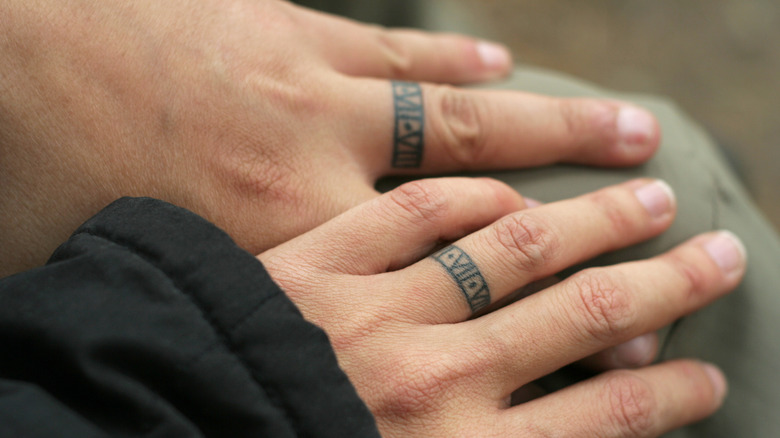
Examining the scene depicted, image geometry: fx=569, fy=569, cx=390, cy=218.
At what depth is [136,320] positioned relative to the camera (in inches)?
21.5

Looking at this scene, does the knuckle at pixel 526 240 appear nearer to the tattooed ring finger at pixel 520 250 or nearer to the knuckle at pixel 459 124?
the tattooed ring finger at pixel 520 250

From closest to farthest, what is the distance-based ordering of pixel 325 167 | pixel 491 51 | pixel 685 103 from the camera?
1. pixel 325 167
2. pixel 491 51
3. pixel 685 103

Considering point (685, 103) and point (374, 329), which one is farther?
point (685, 103)

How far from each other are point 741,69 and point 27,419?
104 inches

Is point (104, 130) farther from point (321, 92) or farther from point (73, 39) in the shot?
point (321, 92)

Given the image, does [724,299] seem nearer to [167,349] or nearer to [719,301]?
[719,301]

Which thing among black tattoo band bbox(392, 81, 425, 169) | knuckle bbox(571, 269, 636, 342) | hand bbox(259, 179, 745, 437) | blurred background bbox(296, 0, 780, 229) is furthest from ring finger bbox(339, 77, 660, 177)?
blurred background bbox(296, 0, 780, 229)

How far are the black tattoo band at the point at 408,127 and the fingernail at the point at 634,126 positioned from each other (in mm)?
328

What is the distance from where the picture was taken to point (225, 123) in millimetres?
759

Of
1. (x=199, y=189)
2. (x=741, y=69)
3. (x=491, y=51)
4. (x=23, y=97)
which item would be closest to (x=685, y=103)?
(x=741, y=69)

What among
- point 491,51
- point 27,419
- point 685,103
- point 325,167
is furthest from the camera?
point 685,103

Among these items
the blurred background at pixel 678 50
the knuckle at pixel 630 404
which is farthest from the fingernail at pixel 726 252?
the blurred background at pixel 678 50

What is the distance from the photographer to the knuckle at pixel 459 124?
87 cm

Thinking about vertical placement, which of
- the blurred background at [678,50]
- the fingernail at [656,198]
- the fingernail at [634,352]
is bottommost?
the fingernail at [634,352]
